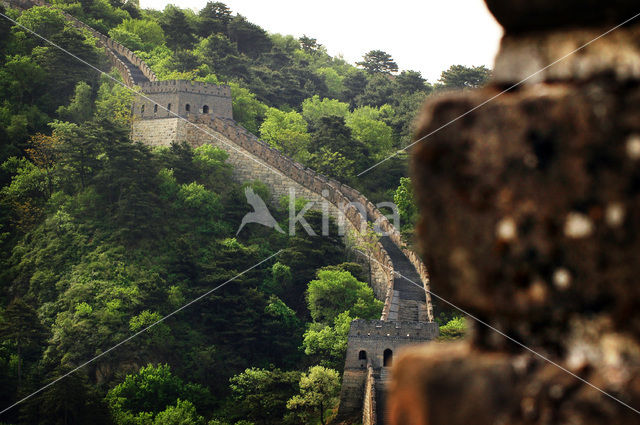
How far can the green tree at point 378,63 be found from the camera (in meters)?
80.3

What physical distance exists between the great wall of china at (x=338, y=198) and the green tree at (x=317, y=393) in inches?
14.7

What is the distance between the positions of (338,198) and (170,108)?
428 inches

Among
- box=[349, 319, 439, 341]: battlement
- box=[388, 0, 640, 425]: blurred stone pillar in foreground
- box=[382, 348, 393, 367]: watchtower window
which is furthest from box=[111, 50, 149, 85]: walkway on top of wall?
box=[388, 0, 640, 425]: blurred stone pillar in foreground

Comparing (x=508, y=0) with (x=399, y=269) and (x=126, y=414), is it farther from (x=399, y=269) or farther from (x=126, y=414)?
(x=399, y=269)

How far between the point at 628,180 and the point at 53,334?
33.4 m

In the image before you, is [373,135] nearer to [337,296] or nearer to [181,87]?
[181,87]

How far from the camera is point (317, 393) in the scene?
2583cm

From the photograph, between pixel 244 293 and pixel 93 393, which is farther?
pixel 244 293

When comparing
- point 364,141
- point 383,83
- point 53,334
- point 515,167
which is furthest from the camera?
point 383,83

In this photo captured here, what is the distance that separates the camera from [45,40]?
165ft

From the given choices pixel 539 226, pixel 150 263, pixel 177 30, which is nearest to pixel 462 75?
pixel 177 30

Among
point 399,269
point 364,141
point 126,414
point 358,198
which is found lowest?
point 126,414

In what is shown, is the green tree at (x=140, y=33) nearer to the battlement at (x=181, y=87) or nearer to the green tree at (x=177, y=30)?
the green tree at (x=177, y=30)

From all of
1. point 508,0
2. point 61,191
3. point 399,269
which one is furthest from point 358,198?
point 508,0
